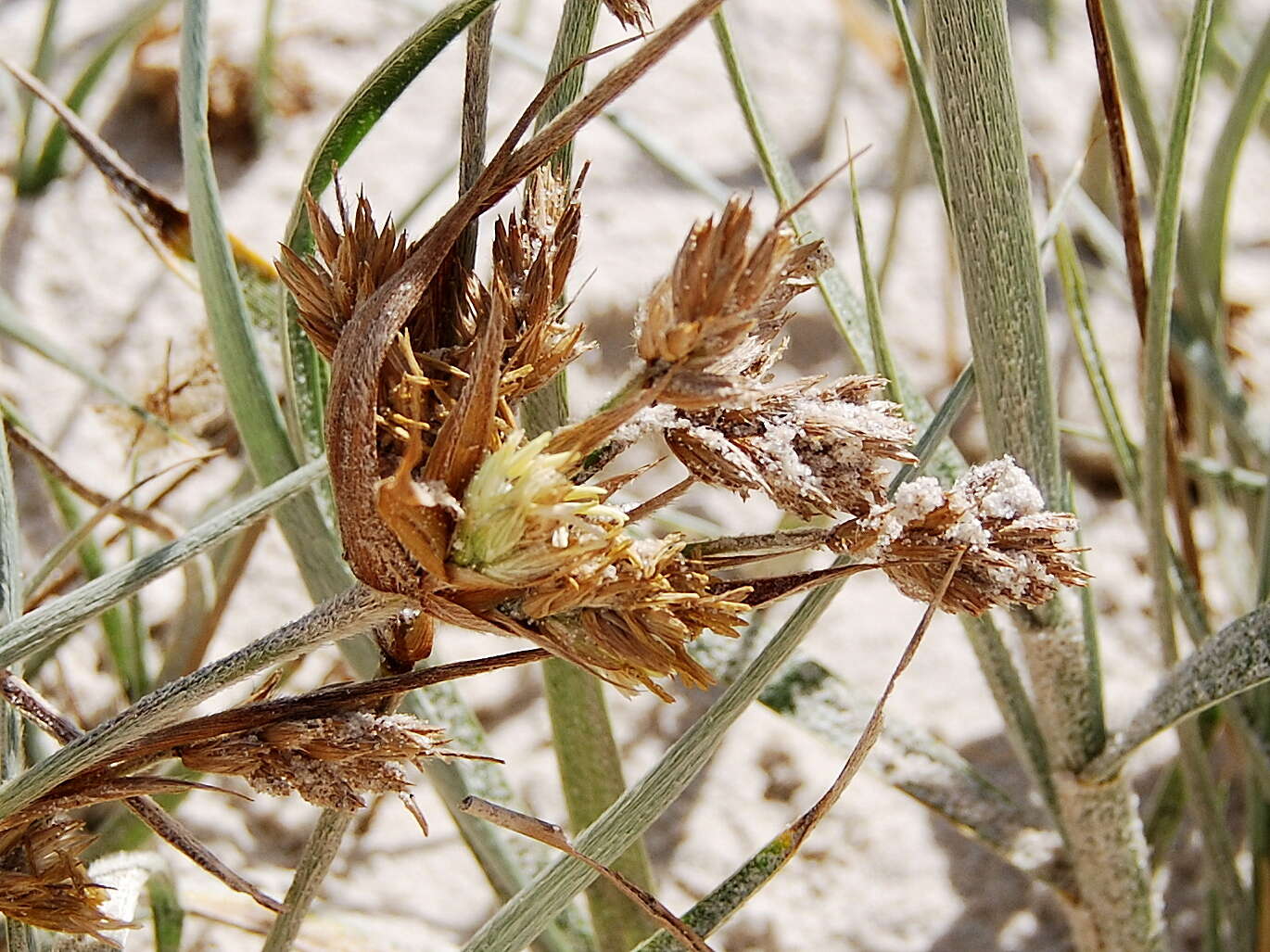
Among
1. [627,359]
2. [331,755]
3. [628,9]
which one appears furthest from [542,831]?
→ [627,359]

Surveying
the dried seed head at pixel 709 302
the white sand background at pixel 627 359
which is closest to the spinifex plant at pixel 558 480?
the dried seed head at pixel 709 302

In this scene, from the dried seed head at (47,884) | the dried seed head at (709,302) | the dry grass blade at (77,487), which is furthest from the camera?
the dry grass blade at (77,487)

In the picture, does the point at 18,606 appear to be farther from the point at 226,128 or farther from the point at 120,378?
the point at 226,128

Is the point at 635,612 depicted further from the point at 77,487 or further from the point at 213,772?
the point at 77,487

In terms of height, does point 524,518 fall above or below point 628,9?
below

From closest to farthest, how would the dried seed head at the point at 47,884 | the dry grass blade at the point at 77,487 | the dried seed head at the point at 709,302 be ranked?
the dried seed head at the point at 709,302, the dried seed head at the point at 47,884, the dry grass blade at the point at 77,487

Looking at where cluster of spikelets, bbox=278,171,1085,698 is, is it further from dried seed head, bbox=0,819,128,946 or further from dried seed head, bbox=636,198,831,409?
dried seed head, bbox=0,819,128,946

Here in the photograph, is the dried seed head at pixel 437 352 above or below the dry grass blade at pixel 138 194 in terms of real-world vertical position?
below

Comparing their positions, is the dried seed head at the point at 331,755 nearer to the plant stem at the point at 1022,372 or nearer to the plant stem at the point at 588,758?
the plant stem at the point at 588,758
